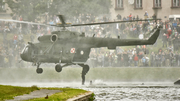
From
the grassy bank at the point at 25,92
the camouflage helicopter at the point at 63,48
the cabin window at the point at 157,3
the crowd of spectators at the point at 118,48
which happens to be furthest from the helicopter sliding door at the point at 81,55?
the cabin window at the point at 157,3

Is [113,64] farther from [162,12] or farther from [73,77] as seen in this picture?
[162,12]

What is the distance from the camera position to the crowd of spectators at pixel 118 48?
51.3m

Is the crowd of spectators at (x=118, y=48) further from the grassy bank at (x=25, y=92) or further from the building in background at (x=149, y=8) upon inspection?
the grassy bank at (x=25, y=92)

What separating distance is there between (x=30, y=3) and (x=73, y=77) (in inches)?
865

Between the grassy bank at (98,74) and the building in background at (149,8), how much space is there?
1625cm

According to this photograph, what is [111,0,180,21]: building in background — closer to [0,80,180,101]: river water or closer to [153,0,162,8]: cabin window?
[153,0,162,8]: cabin window

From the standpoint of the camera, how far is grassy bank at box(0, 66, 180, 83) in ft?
169

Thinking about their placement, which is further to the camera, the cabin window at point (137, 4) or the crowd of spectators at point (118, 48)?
→ the cabin window at point (137, 4)

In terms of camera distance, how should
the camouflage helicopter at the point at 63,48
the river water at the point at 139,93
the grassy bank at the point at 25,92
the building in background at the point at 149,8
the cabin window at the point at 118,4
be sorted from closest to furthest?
the grassy bank at the point at 25,92
the river water at the point at 139,93
the camouflage helicopter at the point at 63,48
the building in background at the point at 149,8
the cabin window at the point at 118,4

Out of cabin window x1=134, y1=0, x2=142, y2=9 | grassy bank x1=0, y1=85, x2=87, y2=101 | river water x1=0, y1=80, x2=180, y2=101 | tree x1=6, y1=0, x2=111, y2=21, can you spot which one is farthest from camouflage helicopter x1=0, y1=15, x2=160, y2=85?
cabin window x1=134, y1=0, x2=142, y2=9

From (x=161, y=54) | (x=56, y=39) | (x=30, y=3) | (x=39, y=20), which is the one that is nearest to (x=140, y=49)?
(x=161, y=54)

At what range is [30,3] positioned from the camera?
7181 centimetres

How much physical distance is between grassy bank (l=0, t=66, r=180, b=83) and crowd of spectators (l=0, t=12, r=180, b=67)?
628mm

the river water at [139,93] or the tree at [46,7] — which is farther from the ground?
the tree at [46,7]
